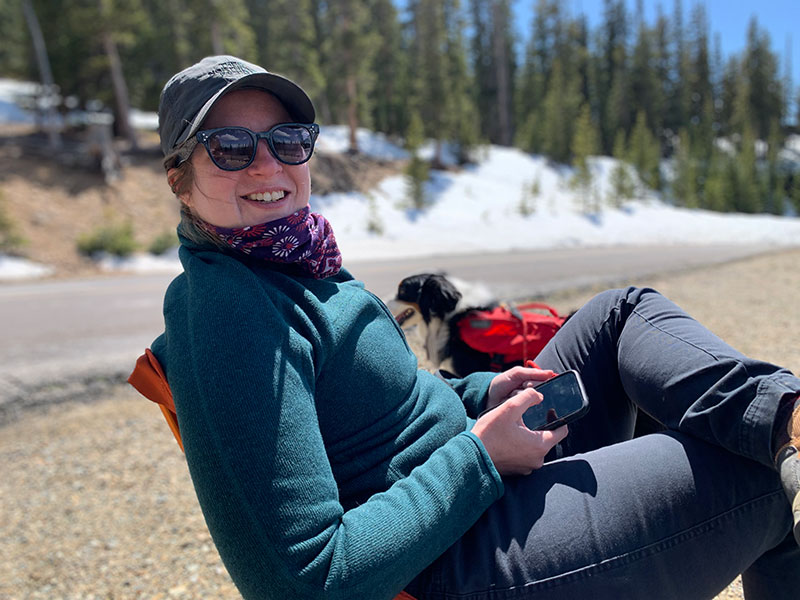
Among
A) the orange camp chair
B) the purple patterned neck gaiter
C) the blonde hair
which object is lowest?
the orange camp chair

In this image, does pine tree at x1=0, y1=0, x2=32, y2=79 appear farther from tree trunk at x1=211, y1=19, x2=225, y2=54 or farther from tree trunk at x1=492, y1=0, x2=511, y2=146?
tree trunk at x1=492, y1=0, x2=511, y2=146

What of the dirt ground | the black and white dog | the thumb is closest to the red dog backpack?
the black and white dog

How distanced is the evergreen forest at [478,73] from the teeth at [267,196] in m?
25.0

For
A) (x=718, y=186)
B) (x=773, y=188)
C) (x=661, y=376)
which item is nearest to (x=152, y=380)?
(x=661, y=376)

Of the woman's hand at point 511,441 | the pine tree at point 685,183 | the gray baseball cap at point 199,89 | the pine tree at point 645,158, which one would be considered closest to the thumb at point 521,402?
the woman's hand at point 511,441

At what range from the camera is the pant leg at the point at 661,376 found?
1.36 m

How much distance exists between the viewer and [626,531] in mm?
1236

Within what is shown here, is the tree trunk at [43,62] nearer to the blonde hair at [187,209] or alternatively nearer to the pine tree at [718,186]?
the blonde hair at [187,209]

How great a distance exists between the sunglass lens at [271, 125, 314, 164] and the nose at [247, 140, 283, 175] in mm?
18

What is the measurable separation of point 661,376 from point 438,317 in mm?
1317

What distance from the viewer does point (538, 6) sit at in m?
53.6

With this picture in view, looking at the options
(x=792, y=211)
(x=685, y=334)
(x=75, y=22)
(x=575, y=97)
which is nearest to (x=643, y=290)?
(x=685, y=334)

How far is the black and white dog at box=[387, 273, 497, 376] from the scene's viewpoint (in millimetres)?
2713

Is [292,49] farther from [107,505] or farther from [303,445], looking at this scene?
[303,445]
